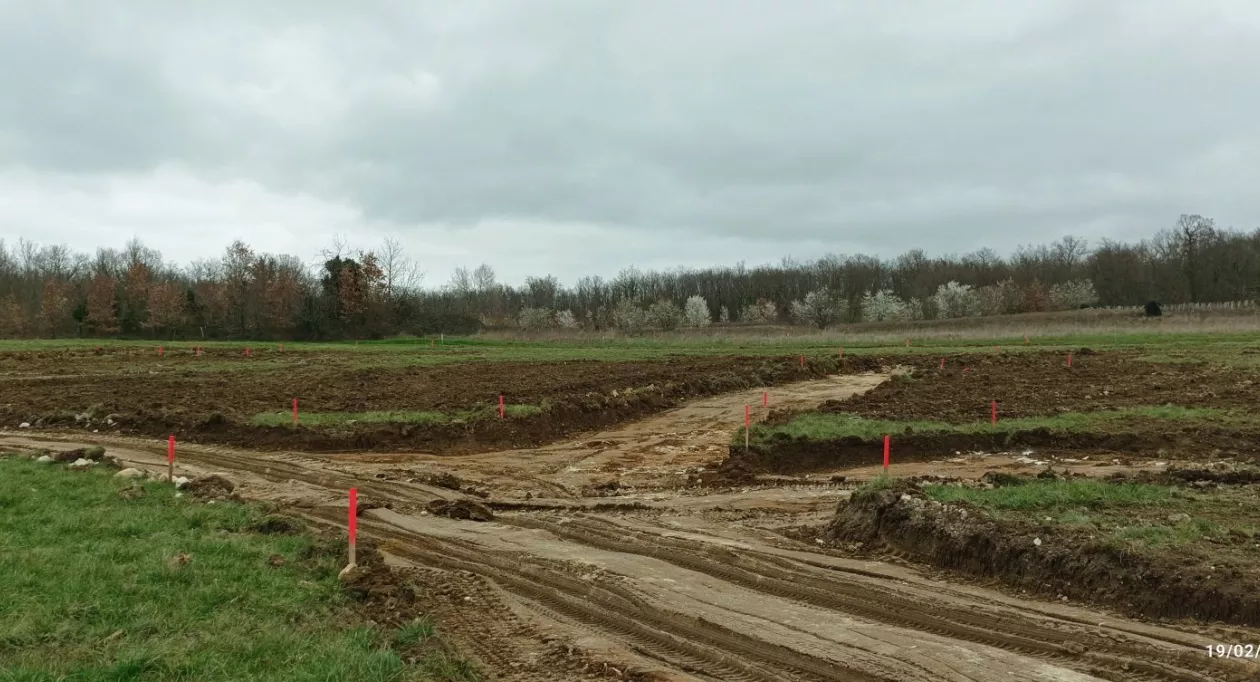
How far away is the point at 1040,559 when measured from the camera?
753 cm

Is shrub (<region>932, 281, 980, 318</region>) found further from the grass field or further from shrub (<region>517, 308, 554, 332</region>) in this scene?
the grass field

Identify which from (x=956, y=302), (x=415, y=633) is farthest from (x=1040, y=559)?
(x=956, y=302)

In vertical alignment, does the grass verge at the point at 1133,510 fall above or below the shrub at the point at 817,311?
below

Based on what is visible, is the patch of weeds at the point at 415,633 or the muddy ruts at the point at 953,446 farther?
the muddy ruts at the point at 953,446

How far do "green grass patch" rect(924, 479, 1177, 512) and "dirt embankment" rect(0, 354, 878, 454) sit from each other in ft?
35.2

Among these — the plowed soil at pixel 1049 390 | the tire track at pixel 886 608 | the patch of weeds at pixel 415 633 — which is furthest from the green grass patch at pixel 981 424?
the patch of weeds at pixel 415 633

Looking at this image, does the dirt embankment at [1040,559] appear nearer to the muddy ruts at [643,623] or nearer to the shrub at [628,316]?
the muddy ruts at [643,623]

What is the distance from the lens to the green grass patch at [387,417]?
17984 mm

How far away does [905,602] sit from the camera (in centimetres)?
713

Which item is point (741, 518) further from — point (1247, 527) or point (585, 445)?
point (585, 445)

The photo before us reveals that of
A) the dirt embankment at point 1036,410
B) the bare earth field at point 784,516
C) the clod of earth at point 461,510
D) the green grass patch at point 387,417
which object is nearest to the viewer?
the bare earth field at point 784,516

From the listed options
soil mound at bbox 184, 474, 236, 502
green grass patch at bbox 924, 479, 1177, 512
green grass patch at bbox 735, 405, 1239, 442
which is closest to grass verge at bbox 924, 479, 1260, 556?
green grass patch at bbox 924, 479, 1177, 512

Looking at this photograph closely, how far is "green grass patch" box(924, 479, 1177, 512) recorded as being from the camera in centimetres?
906

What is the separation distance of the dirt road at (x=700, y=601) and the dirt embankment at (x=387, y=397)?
4208 millimetres
